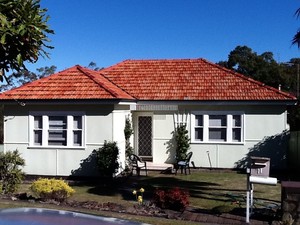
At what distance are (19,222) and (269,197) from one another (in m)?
11.2

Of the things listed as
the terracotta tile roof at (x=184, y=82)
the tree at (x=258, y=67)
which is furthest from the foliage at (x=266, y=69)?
the terracotta tile roof at (x=184, y=82)

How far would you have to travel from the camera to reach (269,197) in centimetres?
1396

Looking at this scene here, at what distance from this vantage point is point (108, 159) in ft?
53.3

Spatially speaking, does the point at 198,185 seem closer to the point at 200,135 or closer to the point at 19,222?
the point at 200,135

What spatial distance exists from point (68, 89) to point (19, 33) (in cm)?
1159

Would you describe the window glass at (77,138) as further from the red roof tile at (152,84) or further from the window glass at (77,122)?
the red roof tile at (152,84)

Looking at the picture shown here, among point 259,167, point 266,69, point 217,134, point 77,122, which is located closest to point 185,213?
point 259,167

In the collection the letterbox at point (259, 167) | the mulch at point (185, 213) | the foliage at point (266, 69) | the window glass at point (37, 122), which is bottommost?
the mulch at point (185, 213)

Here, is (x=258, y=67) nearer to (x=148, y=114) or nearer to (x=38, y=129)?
(x=148, y=114)

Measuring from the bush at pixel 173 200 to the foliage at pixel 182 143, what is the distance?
8.05m

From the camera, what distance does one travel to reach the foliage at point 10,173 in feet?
44.9

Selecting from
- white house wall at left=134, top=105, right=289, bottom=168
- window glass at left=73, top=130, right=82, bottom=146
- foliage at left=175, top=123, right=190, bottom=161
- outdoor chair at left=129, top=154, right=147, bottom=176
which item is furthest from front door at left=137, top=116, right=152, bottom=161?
window glass at left=73, top=130, right=82, bottom=146

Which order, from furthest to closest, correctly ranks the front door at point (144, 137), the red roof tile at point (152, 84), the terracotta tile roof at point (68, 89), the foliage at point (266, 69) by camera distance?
the foliage at point (266, 69) → the front door at point (144, 137) → the red roof tile at point (152, 84) → the terracotta tile roof at point (68, 89)

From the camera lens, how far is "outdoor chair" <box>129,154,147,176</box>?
18448mm
